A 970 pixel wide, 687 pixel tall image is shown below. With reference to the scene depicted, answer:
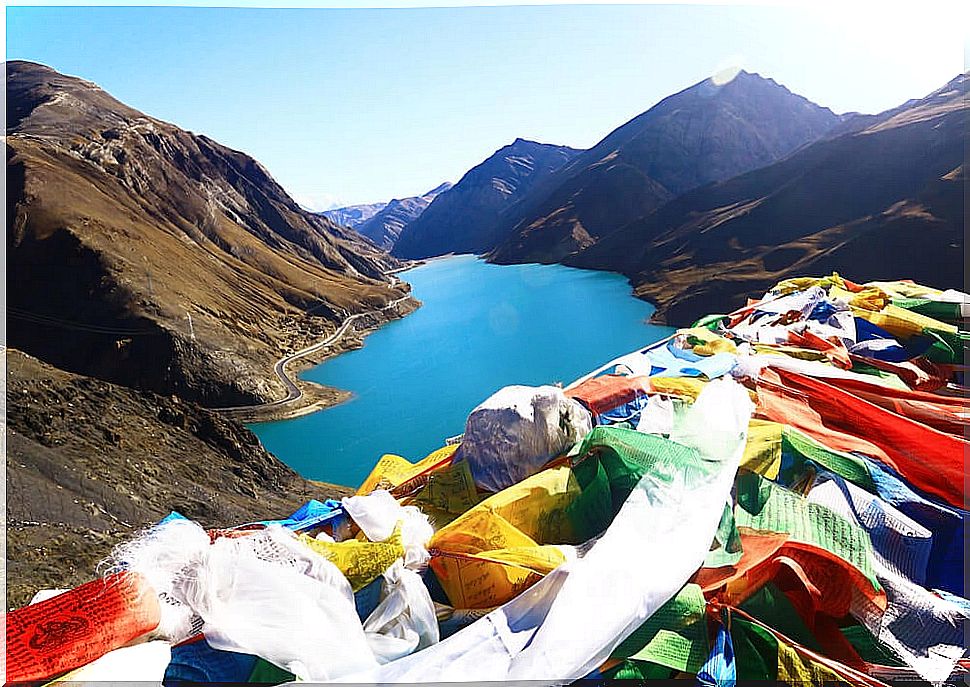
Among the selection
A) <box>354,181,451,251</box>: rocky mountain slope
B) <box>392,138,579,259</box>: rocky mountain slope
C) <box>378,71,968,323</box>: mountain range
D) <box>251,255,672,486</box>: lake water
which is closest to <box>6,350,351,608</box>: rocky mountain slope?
<box>251,255,672,486</box>: lake water

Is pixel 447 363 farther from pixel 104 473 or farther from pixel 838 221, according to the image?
pixel 838 221

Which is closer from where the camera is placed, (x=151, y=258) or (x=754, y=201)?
(x=151, y=258)

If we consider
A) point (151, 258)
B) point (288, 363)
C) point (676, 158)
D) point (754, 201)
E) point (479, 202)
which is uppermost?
point (479, 202)

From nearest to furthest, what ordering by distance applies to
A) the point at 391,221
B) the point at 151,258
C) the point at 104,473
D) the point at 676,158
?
the point at 104,473 < the point at 151,258 < the point at 676,158 < the point at 391,221

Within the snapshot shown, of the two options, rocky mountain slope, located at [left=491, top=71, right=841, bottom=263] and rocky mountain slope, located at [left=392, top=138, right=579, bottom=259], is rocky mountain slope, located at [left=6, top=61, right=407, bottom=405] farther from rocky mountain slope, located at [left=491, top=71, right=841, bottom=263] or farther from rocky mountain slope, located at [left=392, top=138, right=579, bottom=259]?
rocky mountain slope, located at [left=392, top=138, right=579, bottom=259]

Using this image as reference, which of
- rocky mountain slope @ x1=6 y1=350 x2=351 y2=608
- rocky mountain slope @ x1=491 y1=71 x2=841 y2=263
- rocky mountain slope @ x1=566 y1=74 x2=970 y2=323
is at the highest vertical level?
rocky mountain slope @ x1=491 y1=71 x2=841 y2=263

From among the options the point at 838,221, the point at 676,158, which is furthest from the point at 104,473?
the point at 676,158

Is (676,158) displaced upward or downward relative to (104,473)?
upward
